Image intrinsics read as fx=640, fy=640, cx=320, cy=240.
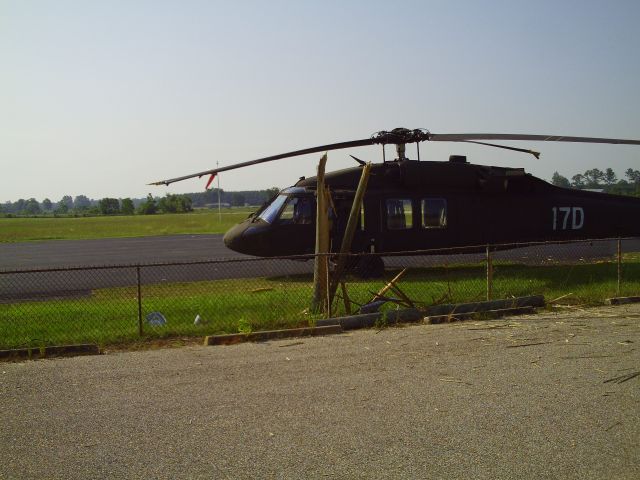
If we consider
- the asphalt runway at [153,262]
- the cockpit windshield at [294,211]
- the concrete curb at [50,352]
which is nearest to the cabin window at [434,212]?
the asphalt runway at [153,262]

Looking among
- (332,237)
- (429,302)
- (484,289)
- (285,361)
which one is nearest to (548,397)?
(285,361)

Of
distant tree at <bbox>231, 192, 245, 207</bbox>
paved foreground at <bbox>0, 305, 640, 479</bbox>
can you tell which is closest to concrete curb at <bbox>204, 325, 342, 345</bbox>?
paved foreground at <bbox>0, 305, 640, 479</bbox>

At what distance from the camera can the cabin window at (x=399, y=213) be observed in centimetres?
1653

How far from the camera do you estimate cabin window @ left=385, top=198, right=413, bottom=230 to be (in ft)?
54.2

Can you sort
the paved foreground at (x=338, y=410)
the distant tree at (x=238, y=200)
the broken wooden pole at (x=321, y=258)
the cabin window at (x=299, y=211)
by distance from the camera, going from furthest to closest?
the distant tree at (x=238, y=200), the cabin window at (x=299, y=211), the broken wooden pole at (x=321, y=258), the paved foreground at (x=338, y=410)

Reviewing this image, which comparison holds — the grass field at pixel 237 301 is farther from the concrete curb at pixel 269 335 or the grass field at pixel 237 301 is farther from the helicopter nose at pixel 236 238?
the helicopter nose at pixel 236 238

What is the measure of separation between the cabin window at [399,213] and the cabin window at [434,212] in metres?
0.37

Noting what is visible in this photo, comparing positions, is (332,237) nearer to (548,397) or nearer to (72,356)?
(72,356)

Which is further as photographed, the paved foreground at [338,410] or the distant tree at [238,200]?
the distant tree at [238,200]

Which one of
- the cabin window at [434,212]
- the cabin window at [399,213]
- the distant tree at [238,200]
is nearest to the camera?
the cabin window at [399,213]

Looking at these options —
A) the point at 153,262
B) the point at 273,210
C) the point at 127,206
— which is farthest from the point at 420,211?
the point at 127,206

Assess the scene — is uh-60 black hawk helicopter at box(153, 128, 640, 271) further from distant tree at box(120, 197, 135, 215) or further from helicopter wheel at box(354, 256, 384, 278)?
distant tree at box(120, 197, 135, 215)

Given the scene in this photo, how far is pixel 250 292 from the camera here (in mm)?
14297

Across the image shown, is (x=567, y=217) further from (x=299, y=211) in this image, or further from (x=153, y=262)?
(x=153, y=262)
